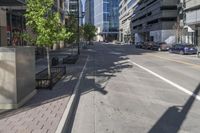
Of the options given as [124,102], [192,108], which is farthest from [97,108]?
[192,108]

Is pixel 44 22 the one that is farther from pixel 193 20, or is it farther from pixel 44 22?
pixel 193 20

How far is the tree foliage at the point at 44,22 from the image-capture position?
16.0m

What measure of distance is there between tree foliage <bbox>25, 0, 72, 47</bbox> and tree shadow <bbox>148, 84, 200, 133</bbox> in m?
6.56

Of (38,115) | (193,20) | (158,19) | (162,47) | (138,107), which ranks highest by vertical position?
(158,19)

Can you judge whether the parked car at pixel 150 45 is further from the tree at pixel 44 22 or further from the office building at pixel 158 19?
the tree at pixel 44 22

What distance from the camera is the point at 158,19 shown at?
344ft

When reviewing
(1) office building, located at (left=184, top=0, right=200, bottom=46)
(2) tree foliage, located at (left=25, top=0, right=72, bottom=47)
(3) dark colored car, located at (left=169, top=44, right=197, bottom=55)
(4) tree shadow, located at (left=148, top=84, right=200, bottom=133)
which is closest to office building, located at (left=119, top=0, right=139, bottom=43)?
(1) office building, located at (left=184, top=0, right=200, bottom=46)

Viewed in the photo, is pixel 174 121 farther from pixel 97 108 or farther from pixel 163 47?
pixel 163 47

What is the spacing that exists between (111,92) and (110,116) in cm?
478

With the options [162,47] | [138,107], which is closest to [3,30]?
[138,107]

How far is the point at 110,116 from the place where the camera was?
34.2ft

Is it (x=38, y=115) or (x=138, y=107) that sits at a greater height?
(x=38, y=115)

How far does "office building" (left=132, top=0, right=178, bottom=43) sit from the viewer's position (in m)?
97.3

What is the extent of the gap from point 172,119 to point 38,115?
3224mm
